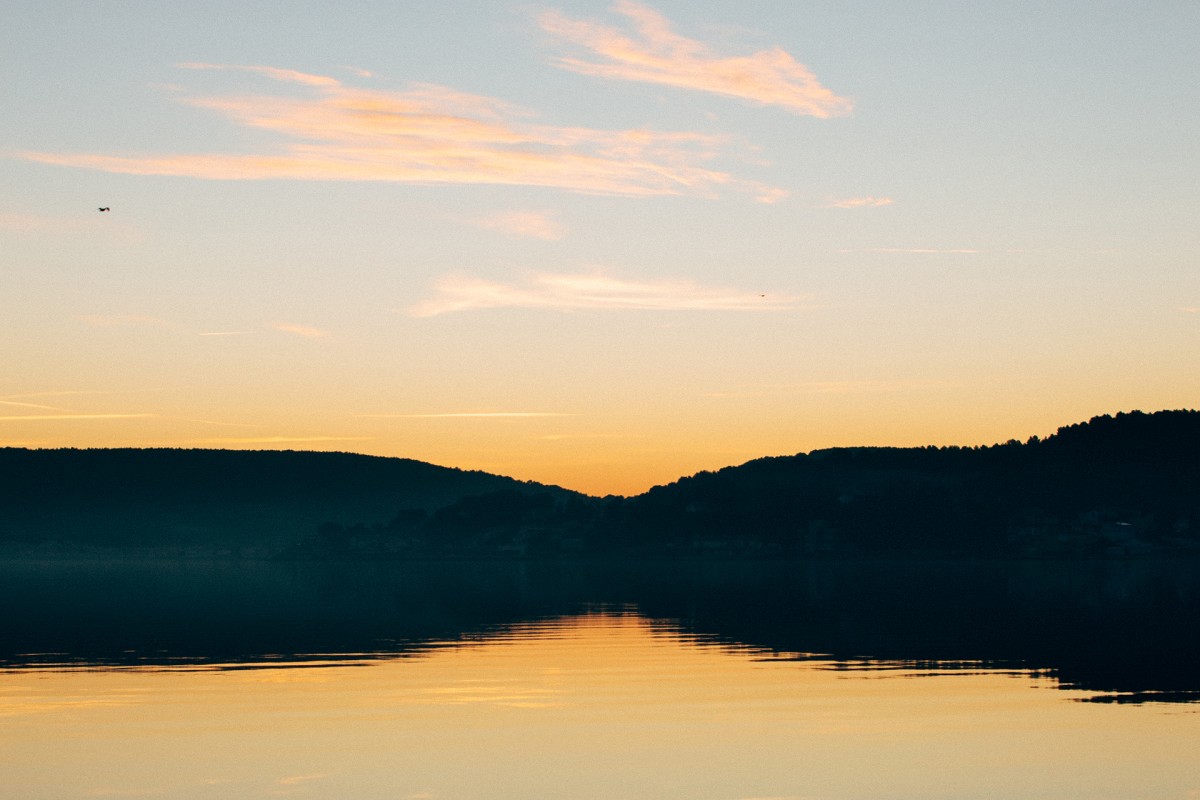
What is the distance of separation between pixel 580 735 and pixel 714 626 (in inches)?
1574

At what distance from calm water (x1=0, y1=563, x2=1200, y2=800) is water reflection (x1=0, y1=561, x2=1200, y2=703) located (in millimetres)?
363

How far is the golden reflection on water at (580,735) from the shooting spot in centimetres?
3028

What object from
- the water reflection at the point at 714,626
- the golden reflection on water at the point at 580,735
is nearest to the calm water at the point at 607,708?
the golden reflection on water at the point at 580,735

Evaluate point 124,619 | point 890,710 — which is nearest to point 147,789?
point 890,710

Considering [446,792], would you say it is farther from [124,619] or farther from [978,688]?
[124,619]

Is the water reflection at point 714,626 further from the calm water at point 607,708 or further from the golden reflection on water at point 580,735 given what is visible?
the golden reflection on water at point 580,735

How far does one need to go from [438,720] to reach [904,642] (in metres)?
30.2

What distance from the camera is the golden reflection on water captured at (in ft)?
99.3

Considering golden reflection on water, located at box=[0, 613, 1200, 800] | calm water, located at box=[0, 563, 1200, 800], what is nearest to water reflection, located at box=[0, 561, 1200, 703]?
calm water, located at box=[0, 563, 1200, 800]

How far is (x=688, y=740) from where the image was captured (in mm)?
35750

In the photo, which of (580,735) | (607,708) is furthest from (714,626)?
(580,735)

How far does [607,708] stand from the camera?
4212cm

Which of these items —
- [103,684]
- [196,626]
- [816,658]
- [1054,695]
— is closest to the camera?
[1054,695]

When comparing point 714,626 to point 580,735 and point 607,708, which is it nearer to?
point 607,708
